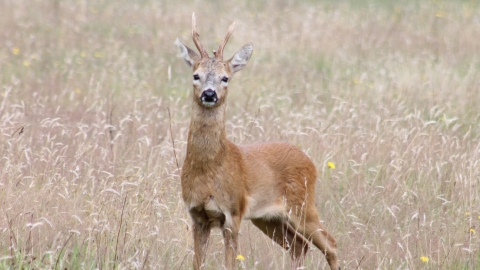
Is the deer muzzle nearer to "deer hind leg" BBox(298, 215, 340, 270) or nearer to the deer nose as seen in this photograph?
the deer nose

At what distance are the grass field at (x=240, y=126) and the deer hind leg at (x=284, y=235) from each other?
0.10 m

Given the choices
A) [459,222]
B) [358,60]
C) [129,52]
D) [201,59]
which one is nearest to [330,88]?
[358,60]

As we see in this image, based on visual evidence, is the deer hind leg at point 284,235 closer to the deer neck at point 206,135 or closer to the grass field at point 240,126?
the grass field at point 240,126

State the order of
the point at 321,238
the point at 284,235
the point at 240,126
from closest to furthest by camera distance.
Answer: the point at 321,238
the point at 284,235
the point at 240,126

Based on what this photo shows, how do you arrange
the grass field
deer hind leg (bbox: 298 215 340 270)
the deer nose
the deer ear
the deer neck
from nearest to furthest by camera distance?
the deer nose < the deer neck < the grass field < the deer ear < deer hind leg (bbox: 298 215 340 270)

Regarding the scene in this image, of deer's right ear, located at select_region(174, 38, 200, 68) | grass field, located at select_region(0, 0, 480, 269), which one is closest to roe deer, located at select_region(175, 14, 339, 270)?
deer's right ear, located at select_region(174, 38, 200, 68)

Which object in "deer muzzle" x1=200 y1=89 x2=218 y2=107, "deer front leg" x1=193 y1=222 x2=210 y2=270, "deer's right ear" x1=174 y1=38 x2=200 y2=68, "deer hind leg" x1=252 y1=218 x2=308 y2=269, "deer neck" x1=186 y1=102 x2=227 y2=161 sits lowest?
"deer hind leg" x1=252 y1=218 x2=308 y2=269

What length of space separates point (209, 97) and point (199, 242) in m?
1.01

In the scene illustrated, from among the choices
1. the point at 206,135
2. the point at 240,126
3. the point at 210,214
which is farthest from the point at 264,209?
the point at 240,126

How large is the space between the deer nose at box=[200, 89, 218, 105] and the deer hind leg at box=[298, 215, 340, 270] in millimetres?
1329

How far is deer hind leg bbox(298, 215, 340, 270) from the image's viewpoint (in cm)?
631

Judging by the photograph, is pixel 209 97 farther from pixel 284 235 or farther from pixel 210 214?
pixel 284 235

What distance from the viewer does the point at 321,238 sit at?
20.8 ft

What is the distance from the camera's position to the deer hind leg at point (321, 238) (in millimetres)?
6309
